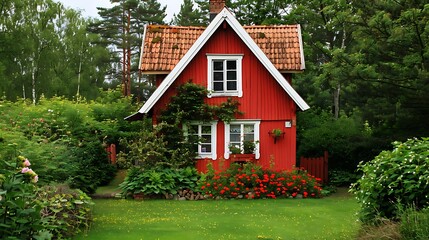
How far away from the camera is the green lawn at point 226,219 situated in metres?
11.2

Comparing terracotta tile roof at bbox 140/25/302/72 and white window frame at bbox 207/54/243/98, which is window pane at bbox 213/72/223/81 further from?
terracotta tile roof at bbox 140/25/302/72

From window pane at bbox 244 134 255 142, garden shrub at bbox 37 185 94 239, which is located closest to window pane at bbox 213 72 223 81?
window pane at bbox 244 134 255 142

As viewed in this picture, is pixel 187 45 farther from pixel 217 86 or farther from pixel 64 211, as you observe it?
pixel 64 211

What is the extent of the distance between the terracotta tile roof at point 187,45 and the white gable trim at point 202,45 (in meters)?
1.19

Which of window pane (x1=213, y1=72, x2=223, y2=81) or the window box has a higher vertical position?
window pane (x1=213, y1=72, x2=223, y2=81)

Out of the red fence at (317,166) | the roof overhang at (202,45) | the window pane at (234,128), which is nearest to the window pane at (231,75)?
the roof overhang at (202,45)

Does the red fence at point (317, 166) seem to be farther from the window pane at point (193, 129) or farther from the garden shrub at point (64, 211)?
the garden shrub at point (64, 211)

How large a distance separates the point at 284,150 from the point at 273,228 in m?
7.98

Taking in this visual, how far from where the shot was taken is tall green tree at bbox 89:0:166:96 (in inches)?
1791

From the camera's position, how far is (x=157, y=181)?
698 inches

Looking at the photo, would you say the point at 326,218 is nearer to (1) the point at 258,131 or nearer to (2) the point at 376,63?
(1) the point at 258,131

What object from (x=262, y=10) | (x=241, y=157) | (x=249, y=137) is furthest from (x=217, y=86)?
(x=262, y=10)

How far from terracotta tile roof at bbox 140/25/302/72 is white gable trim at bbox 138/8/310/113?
1190mm

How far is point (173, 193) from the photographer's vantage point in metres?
17.6
